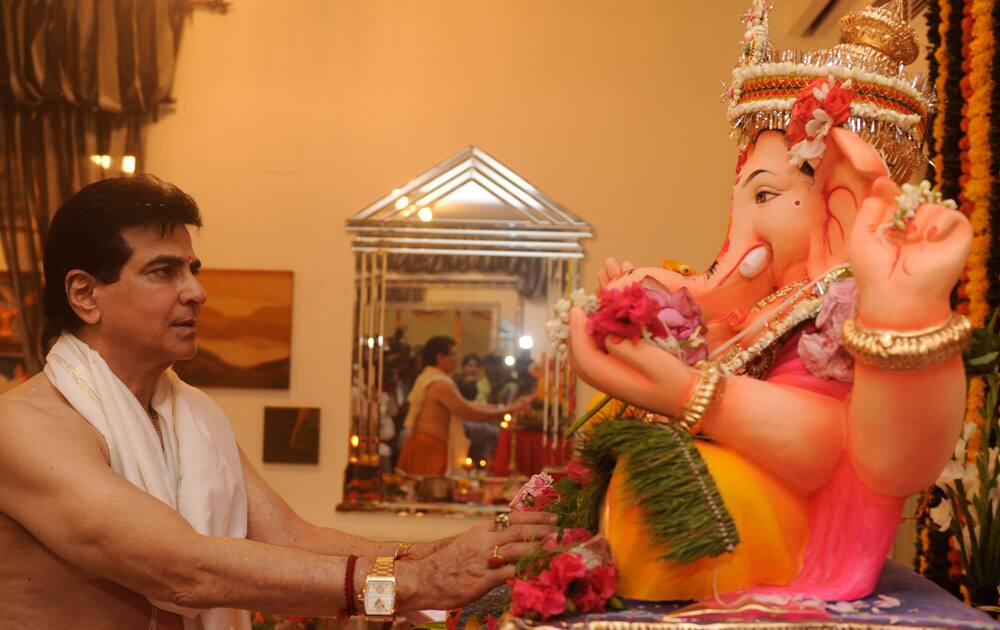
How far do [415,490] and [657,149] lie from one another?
6.36 ft

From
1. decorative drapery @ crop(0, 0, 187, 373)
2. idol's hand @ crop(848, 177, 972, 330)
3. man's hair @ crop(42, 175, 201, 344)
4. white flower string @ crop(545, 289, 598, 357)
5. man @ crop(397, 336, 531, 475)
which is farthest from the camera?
decorative drapery @ crop(0, 0, 187, 373)

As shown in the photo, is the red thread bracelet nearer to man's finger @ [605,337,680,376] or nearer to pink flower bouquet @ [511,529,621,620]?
pink flower bouquet @ [511,529,621,620]

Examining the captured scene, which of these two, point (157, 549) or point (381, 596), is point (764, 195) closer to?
point (381, 596)

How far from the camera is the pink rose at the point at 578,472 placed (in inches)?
64.3

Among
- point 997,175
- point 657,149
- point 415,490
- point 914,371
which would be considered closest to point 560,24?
point 657,149

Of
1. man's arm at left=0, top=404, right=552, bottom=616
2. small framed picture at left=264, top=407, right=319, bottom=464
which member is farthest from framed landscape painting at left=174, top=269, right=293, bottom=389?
man's arm at left=0, top=404, right=552, bottom=616

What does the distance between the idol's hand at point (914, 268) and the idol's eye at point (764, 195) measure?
0.34 meters

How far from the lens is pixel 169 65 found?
191 inches

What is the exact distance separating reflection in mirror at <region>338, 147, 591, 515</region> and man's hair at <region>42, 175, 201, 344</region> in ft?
8.44

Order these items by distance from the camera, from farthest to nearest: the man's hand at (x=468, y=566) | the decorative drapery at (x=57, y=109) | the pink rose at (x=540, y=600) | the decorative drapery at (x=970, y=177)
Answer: the decorative drapery at (x=57, y=109) → the decorative drapery at (x=970, y=177) → the man's hand at (x=468, y=566) → the pink rose at (x=540, y=600)

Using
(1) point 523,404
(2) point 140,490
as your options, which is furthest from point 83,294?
(1) point 523,404

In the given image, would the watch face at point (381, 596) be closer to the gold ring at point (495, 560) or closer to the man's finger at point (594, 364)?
the gold ring at point (495, 560)

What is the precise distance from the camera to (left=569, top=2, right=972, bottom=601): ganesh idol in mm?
1241

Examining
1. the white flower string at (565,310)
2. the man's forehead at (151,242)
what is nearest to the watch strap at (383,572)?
the white flower string at (565,310)
